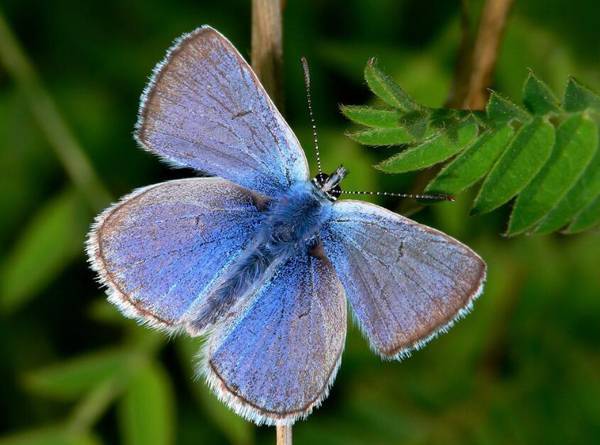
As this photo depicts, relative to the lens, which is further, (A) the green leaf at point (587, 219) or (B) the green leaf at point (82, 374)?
(B) the green leaf at point (82, 374)

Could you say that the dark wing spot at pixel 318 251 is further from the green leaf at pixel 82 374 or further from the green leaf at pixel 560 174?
the green leaf at pixel 82 374

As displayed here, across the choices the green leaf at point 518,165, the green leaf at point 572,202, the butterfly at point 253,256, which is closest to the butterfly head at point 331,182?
the butterfly at point 253,256

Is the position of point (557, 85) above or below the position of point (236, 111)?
below

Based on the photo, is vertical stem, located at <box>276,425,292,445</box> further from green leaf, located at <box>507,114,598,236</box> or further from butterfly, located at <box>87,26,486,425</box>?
green leaf, located at <box>507,114,598,236</box>

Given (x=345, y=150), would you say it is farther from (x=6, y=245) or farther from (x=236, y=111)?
(x=6, y=245)

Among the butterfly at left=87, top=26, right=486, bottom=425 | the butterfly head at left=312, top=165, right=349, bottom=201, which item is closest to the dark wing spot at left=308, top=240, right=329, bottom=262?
the butterfly at left=87, top=26, right=486, bottom=425

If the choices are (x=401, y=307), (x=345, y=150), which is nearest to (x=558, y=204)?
(x=401, y=307)

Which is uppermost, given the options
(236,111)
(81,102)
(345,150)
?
(236,111)
